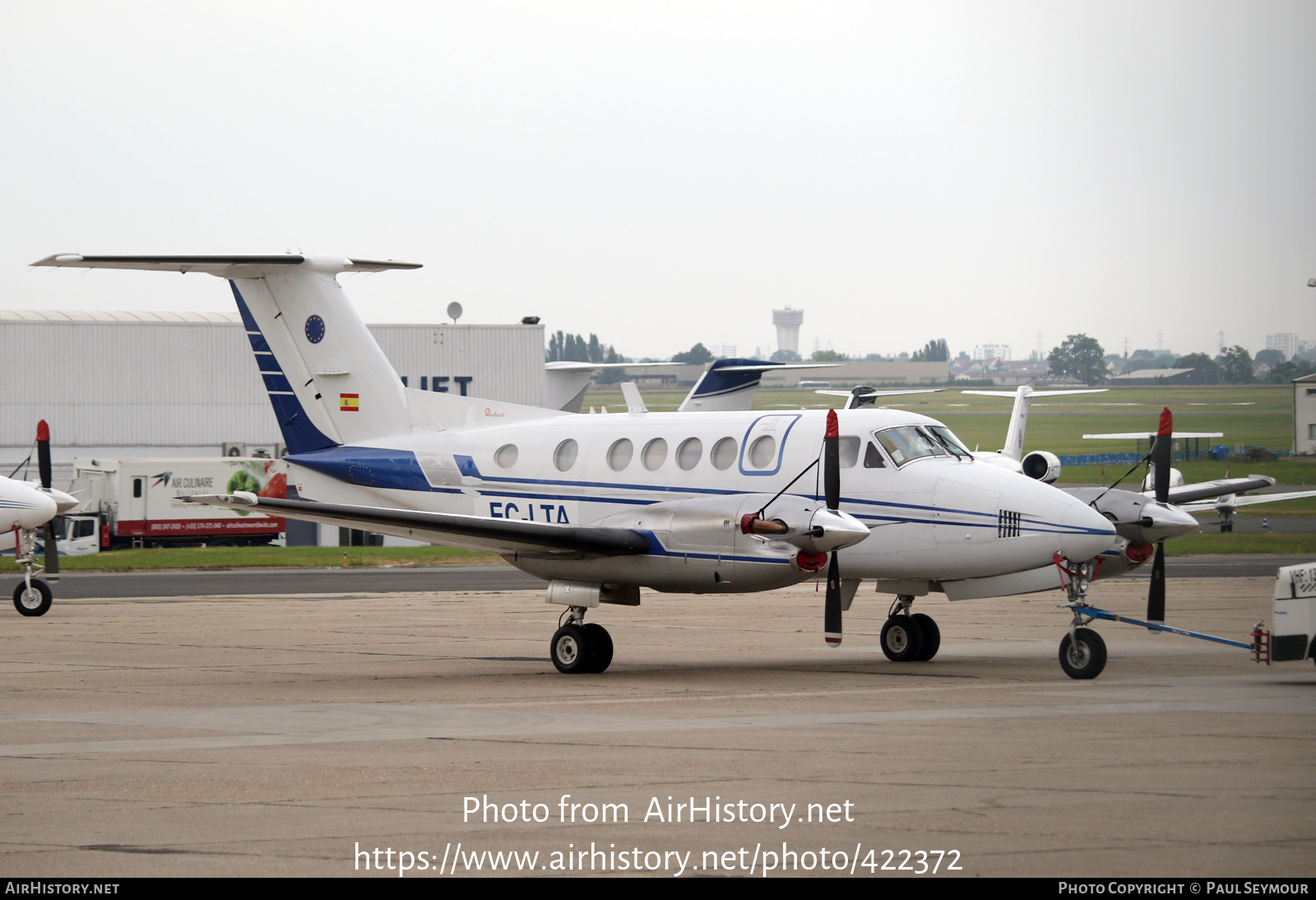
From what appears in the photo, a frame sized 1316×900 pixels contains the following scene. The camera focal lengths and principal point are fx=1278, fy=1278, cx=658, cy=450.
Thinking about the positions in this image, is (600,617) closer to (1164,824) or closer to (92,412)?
(1164,824)

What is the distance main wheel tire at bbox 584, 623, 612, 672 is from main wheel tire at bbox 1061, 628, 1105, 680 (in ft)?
17.8

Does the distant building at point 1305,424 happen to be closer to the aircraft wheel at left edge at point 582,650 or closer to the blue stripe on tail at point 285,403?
the aircraft wheel at left edge at point 582,650

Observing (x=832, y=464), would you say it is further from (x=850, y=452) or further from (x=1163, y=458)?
(x=1163, y=458)

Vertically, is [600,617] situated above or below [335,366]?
below

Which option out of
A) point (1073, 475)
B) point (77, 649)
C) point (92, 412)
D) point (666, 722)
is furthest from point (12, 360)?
point (666, 722)

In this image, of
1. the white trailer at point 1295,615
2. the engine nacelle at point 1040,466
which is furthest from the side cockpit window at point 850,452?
the engine nacelle at point 1040,466

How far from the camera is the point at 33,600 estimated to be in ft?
78.2

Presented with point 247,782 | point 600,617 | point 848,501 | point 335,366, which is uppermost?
point 335,366

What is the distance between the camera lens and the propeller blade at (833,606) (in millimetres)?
14305

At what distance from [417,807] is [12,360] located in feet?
159

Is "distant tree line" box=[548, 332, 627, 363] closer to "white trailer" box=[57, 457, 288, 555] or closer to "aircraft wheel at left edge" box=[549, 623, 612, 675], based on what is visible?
"white trailer" box=[57, 457, 288, 555]

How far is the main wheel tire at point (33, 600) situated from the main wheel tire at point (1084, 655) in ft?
60.8

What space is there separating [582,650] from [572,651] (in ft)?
0.50

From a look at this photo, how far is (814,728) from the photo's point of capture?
11.2 metres
